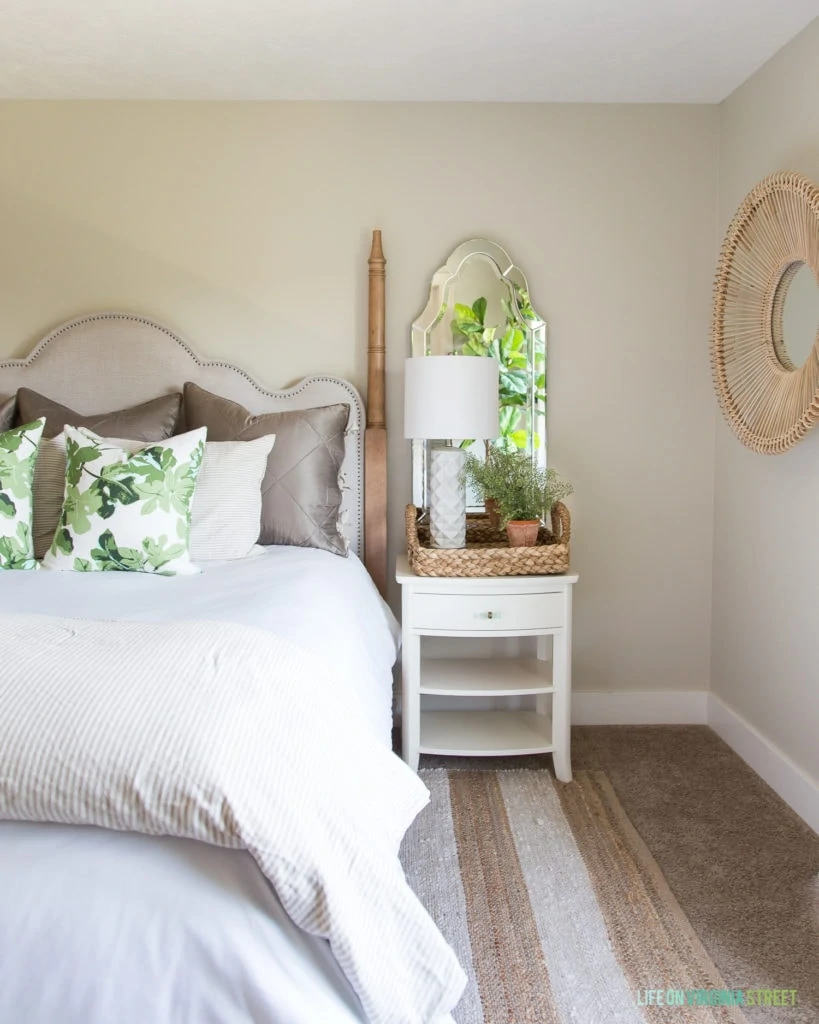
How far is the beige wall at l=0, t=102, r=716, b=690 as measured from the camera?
3.11 m

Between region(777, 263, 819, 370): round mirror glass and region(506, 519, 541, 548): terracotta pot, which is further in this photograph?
region(506, 519, 541, 548): terracotta pot

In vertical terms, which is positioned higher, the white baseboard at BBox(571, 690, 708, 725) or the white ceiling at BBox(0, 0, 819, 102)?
the white ceiling at BBox(0, 0, 819, 102)

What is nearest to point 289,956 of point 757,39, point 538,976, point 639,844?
point 538,976

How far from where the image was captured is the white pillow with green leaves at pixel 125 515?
235 centimetres

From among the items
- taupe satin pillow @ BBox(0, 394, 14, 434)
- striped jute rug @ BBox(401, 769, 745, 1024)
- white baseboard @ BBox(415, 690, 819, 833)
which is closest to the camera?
striped jute rug @ BBox(401, 769, 745, 1024)

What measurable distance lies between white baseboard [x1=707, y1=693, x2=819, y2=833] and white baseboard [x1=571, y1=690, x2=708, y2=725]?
5cm

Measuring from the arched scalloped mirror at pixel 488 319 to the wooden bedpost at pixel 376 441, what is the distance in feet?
Result: 0.50

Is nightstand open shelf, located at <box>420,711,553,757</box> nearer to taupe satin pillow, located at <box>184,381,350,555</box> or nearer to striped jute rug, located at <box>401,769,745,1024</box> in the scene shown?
striped jute rug, located at <box>401,769,745,1024</box>

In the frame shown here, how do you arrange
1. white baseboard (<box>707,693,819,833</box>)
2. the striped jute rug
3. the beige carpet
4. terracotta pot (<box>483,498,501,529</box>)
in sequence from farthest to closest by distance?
terracotta pot (<box>483,498,501,529</box>) < white baseboard (<box>707,693,819,833</box>) < the beige carpet < the striped jute rug

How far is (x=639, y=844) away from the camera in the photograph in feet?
7.67

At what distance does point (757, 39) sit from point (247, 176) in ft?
5.64

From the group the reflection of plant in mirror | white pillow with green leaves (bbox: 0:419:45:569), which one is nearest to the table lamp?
the reflection of plant in mirror

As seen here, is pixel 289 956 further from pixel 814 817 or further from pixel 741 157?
pixel 741 157

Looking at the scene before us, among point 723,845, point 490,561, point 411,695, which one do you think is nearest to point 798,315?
point 490,561
